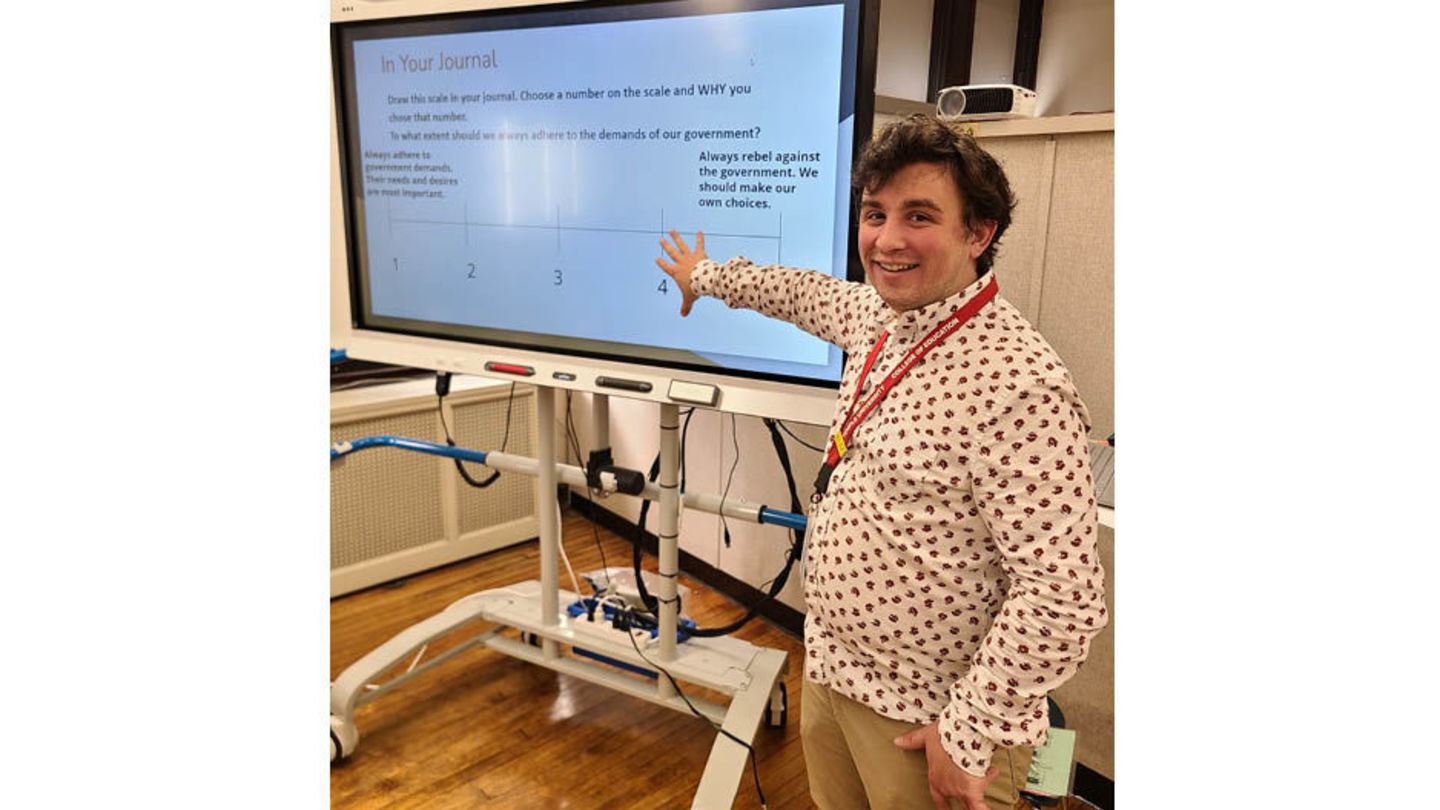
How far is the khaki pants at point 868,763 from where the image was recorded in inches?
52.6

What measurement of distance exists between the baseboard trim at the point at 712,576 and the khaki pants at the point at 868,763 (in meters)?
1.14

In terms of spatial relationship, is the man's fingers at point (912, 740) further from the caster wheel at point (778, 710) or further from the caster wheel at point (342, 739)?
the caster wheel at point (342, 739)

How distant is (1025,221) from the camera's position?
2141mm

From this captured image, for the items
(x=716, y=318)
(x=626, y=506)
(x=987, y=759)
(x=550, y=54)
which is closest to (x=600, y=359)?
(x=716, y=318)

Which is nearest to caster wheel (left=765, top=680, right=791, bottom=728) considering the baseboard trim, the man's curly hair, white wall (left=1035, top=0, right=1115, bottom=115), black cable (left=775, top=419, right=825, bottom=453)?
the baseboard trim

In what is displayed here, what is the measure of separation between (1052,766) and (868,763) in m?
0.30

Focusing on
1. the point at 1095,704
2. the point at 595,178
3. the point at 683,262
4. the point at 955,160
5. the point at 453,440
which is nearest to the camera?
the point at 955,160

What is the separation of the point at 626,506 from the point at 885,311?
2613 millimetres

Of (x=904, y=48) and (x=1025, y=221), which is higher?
(x=904, y=48)

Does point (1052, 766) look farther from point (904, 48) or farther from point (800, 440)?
point (904, 48)

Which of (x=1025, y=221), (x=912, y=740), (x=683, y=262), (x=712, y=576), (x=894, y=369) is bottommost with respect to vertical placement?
(x=712, y=576)

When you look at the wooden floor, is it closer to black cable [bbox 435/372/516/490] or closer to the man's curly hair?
black cable [bbox 435/372/516/490]

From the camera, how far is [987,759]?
1200 mm

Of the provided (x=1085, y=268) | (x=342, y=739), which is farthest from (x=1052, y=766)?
(x=342, y=739)
